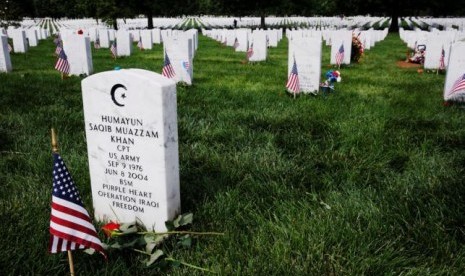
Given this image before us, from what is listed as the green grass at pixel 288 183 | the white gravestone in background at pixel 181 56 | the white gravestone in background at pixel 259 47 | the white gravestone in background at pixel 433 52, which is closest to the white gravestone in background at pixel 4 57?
the green grass at pixel 288 183

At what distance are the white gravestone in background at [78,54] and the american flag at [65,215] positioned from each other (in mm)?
8342

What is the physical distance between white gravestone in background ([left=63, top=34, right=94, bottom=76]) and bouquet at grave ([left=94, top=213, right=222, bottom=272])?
7915mm

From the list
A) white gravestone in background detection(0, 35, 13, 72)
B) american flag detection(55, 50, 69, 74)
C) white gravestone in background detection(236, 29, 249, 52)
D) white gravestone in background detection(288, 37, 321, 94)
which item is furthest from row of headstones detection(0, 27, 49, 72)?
white gravestone in background detection(236, 29, 249, 52)

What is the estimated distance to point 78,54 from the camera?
32.7ft

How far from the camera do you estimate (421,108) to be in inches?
249

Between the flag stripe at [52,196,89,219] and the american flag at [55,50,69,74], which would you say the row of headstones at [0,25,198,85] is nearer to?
the american flag at [55,50,69,74]

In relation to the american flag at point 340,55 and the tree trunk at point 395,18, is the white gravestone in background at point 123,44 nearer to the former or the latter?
the american flag at point 340,55

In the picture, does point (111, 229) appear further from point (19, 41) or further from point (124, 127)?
point (19, 41)

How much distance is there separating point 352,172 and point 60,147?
306cm

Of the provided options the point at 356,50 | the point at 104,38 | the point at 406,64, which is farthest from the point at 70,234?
the point at 104,38

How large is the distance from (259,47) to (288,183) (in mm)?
10295

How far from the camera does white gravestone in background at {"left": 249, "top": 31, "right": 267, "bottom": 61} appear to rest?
13.2 metres

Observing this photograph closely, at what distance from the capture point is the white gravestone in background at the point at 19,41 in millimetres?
15906

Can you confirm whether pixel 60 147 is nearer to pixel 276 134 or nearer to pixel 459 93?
pixel 276 134
